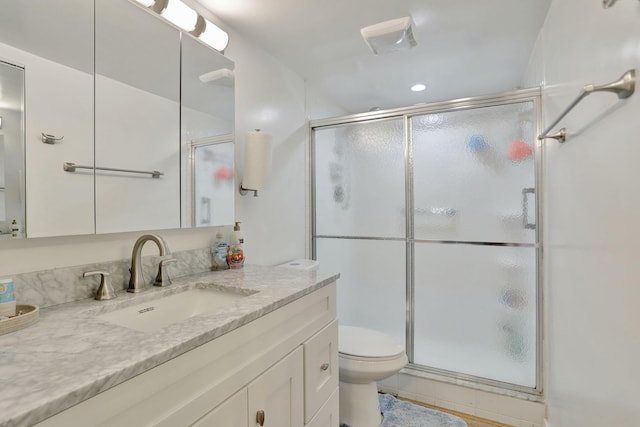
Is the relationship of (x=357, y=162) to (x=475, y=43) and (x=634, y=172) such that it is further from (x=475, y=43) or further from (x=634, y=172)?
(x=634, y=172)

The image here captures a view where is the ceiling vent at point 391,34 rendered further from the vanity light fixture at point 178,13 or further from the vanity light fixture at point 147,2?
the vanity light fixture at point 147,2

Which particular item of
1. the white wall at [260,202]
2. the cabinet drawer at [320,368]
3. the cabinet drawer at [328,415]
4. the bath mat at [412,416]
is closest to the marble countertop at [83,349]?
the white wall at [260,202]

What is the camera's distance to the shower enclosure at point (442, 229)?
1.84 m

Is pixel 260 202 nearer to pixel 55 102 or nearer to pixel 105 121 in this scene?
pixel 105 121

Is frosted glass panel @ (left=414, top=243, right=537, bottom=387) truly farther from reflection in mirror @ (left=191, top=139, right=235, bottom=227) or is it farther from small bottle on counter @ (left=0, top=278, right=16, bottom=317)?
small bottle on counter @ (left=0, top=278, right=16, bottom=317)

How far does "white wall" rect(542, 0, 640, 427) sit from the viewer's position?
2.44 ft

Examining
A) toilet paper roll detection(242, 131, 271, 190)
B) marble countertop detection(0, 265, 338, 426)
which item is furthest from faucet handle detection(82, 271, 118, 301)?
toilet paper roll detection(242, 131, 271, 190)

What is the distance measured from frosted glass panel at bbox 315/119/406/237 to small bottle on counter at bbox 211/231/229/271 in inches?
41.3

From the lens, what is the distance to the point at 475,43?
1932 mm

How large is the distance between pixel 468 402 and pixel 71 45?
255 centimetres

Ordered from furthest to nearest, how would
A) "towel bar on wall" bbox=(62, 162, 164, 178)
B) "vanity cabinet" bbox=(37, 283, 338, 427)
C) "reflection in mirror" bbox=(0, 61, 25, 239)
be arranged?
"towel bar on wall" bbox=(62, 162, 164, 178), "reflection in mirror" bbox=(0, 61, 25, 239), "vanity cabinet" bbox=(37, 283, 338, 427)

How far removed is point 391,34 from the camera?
1670 mm

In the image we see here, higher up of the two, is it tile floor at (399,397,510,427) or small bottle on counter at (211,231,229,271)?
small bottle on counter at (211,231,229,271)

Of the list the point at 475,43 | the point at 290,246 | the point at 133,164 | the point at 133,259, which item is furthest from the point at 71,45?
the point at 475,43
